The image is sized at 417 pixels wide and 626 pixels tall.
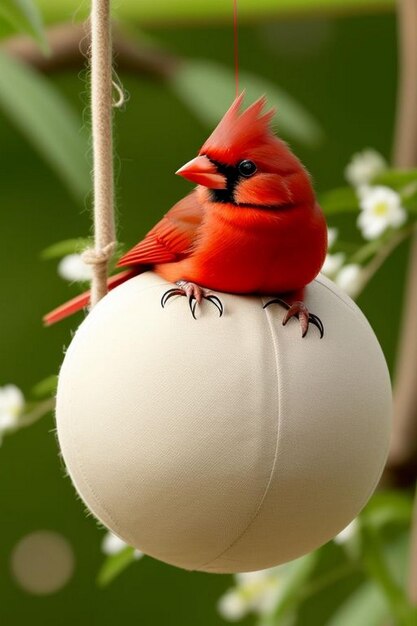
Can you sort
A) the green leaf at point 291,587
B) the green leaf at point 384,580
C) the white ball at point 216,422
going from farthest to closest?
the green leaf at point 291,587 < the green leaf at point 384,580 < the white ball at point 216,422

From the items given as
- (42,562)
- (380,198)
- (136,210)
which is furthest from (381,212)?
(42,562)

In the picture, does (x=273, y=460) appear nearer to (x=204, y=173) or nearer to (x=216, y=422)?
(x=216, y=422)

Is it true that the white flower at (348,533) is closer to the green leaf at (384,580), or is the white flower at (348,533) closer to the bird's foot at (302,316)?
the green leaf at (384,580)

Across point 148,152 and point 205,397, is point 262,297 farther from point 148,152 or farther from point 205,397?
point 148,152

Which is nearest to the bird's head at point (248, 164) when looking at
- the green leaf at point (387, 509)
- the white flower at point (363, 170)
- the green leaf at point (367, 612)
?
the white flower at point (363, 170)

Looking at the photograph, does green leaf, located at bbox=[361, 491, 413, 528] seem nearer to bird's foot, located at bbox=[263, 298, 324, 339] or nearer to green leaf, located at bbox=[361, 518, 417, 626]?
green leaf, located at bbox=[361, 518, 417, 626]

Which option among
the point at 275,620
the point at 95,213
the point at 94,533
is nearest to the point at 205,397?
the point at 95,213

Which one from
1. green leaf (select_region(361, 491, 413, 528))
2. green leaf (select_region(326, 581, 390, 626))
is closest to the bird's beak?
green leaf (select_region(361, 491, 413, 528))
